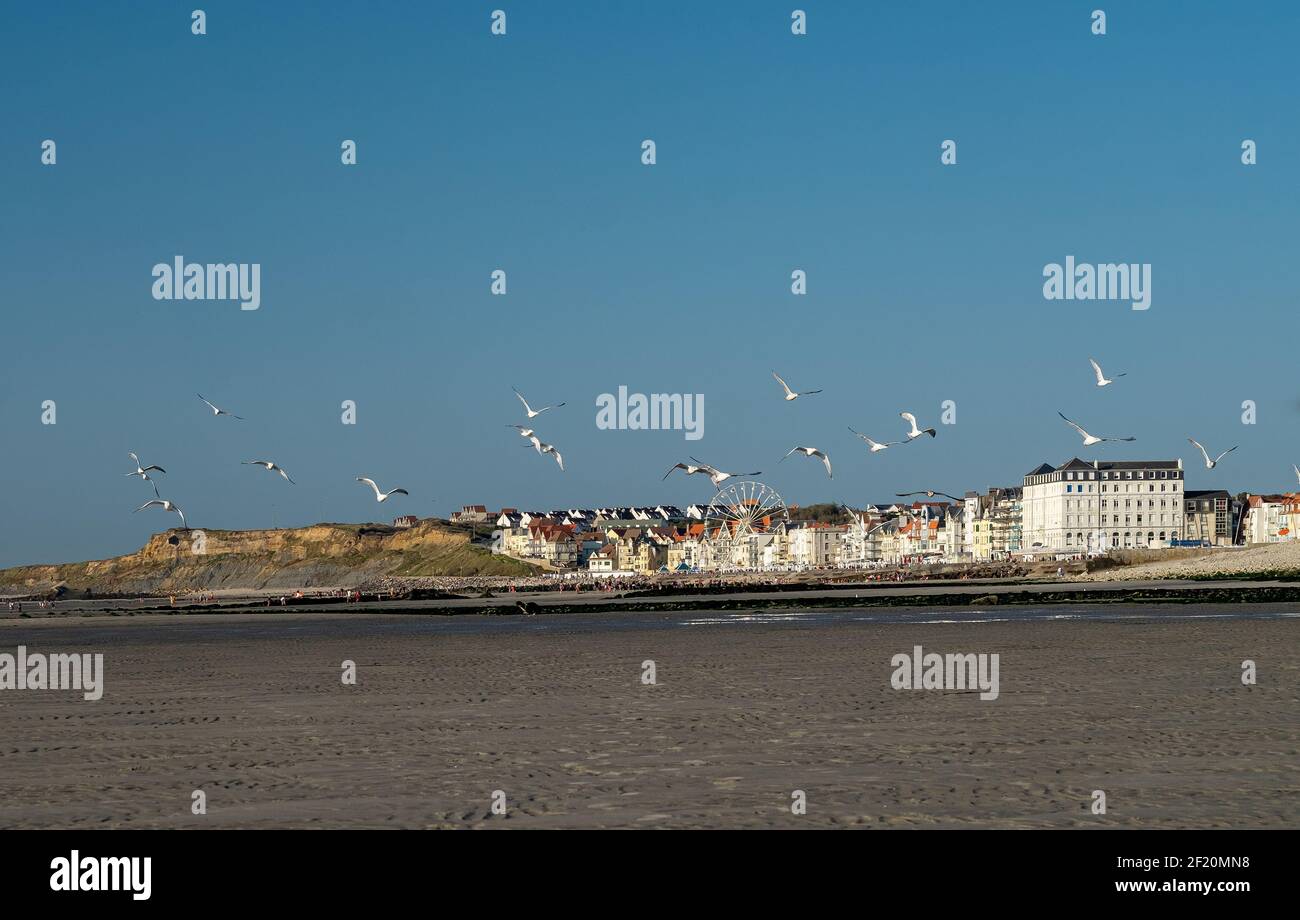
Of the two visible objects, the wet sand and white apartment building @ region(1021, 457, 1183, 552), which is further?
white apartment building @ region(1021, 457, 1183, 552)

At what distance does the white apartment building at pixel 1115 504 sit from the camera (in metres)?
176

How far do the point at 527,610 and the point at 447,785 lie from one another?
146 feet

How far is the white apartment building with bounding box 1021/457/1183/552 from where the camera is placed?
176 meters

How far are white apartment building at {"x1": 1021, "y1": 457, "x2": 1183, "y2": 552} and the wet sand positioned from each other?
15318 centimetres

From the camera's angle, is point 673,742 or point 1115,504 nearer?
point 673,742

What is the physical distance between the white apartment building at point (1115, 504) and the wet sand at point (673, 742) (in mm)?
153182

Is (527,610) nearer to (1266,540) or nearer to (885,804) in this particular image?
(885,804)

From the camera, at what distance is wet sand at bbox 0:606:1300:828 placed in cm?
1065

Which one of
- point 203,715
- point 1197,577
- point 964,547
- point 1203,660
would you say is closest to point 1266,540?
point 964,547

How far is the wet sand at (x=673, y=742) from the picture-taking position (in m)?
10.6

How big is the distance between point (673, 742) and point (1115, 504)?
173230 millimetres

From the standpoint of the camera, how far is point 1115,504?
178m

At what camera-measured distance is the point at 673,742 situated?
1434 cm

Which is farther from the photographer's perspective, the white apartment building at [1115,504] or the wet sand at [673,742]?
the white apartment building at [1115,504]
